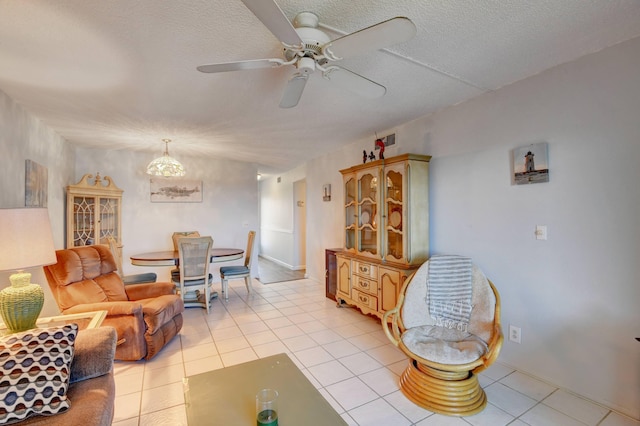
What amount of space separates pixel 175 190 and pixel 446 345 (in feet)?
15.7

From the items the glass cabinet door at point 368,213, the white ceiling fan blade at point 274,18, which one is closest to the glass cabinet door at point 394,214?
the glass cabinet door at point 368,213

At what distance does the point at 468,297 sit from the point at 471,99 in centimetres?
177

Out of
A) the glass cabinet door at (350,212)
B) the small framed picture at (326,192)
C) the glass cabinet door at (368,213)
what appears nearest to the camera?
the glass cabinet door at (368,213)

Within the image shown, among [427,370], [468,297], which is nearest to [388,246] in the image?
[468,297]

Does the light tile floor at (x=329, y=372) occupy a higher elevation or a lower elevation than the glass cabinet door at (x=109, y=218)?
lower

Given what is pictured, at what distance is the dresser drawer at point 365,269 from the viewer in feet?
11.1

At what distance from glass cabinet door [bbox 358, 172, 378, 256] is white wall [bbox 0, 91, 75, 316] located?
2.94 meters

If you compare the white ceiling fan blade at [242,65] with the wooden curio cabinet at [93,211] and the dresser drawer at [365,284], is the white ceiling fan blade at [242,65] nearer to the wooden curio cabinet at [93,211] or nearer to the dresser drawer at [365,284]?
the dresser drawer at [365,284]

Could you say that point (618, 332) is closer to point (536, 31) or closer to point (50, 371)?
point (536, 31)

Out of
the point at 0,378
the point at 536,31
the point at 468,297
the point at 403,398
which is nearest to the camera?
the point at 0,378

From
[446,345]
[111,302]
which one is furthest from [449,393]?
[111,302]

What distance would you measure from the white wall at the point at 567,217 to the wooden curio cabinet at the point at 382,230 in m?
0.37

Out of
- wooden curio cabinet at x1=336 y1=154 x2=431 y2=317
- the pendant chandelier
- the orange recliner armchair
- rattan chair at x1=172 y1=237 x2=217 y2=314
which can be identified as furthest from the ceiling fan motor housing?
the pendant chandelier

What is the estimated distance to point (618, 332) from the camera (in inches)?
74.6
